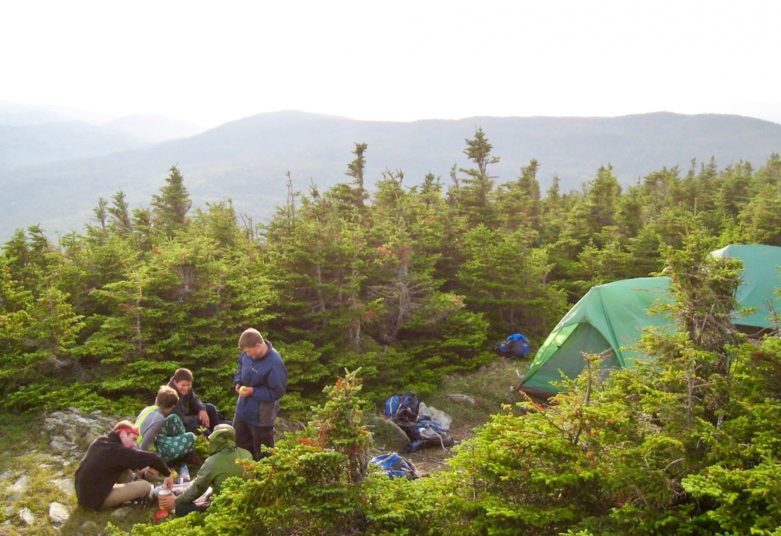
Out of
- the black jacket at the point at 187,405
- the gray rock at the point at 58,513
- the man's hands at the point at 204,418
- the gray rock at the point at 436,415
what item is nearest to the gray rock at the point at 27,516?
the gray rock at the point at 58,513

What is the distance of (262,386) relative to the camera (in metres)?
7.08

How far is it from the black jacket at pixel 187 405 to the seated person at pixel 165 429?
43 cm

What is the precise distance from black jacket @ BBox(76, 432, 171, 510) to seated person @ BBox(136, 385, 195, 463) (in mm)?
570

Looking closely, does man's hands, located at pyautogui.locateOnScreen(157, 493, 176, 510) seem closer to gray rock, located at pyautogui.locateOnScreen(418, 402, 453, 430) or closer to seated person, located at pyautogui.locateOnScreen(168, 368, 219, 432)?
seated person, located at pyautogui.locateOnScreen(168, 368, 219, 432)

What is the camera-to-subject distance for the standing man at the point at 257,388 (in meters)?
7.00

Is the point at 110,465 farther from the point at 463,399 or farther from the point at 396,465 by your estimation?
the point at 463,399

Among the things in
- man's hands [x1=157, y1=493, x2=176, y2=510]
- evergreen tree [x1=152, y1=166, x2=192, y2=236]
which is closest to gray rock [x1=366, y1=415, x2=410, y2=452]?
man's hands [x1=157, y1=493, x2=176, y2=510]

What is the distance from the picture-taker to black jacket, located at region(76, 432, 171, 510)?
20.9 feet

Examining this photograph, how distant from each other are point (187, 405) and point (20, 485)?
7.48 ft

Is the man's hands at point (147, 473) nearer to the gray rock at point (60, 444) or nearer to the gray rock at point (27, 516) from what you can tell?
the gray rock at point (27, 516)

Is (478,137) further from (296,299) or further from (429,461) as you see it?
(429,461)

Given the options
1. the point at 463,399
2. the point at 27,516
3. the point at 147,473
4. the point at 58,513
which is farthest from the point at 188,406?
the point at 463,399

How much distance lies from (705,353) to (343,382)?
3392 mm

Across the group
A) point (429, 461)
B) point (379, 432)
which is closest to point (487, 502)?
point (429, 461)
